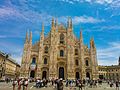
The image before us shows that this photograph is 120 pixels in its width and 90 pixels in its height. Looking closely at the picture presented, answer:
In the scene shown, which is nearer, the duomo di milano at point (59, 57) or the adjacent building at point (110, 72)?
the duomo di milano at point (59, 57)

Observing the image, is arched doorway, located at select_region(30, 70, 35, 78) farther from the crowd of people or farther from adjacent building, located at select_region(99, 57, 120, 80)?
adjacent building, located at select_region(99, 57, 120, 80)

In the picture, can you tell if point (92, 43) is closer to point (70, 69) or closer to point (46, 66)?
point (70, 69)

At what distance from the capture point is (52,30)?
50.3 m

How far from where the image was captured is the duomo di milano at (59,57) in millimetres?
47094

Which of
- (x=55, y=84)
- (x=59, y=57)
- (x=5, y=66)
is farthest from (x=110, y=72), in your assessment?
(x=55, y=84)

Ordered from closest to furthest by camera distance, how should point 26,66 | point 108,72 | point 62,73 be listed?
point 26,66, point 62,73, point 108,72

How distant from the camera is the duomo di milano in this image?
155ft

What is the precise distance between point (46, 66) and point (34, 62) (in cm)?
375

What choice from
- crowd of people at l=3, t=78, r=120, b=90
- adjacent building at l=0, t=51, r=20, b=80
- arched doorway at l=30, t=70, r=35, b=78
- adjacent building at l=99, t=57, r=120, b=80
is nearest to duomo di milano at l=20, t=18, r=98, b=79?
arched doorway at l=30, t=70, r=35, b=78

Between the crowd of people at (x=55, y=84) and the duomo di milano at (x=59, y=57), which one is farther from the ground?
the duomo di milano at (x=59, y=57)

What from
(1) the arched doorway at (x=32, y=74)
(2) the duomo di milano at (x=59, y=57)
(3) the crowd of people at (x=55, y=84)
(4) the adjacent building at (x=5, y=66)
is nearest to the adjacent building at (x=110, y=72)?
(2) the duomo di milano at (x=59, y=57)

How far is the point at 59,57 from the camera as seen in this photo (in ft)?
162

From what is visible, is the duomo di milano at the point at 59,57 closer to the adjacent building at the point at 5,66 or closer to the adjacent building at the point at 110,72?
the adjacent building at the point at 5,66

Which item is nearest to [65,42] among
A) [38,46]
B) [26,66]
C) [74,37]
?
[74,37]
